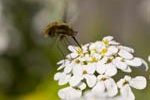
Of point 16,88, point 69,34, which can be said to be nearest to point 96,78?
point 69,34

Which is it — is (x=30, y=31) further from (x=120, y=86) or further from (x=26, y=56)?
(x=120, y=86)

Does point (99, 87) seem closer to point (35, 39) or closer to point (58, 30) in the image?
point (58, 30)

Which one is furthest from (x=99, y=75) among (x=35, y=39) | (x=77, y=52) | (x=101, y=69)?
(x=35, y=39)

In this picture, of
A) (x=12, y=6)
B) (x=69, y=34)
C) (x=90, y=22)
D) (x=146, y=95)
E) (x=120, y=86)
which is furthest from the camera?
(x=90, y=22)

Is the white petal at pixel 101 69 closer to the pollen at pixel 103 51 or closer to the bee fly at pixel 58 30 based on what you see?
the pollen at pixel 103 51

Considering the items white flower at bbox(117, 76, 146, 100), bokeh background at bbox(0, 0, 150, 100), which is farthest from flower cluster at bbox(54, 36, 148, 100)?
bokeh background at bbox(0, 0, 150, 100)

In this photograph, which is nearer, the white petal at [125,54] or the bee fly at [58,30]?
the white petal at [125,54]

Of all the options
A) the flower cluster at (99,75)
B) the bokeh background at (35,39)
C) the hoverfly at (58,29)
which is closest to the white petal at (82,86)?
the flower cluster at (99,75)
